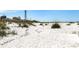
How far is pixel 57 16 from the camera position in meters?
3.14

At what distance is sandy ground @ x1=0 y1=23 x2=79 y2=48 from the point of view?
10.1 feet

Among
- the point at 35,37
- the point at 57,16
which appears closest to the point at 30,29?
the point at 35,37

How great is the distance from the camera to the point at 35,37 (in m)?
3.12

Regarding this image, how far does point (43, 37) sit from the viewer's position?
3111 millimetres

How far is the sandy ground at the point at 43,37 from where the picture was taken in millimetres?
3074

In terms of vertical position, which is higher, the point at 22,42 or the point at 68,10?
the point at 68,10

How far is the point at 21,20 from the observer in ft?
10.4
